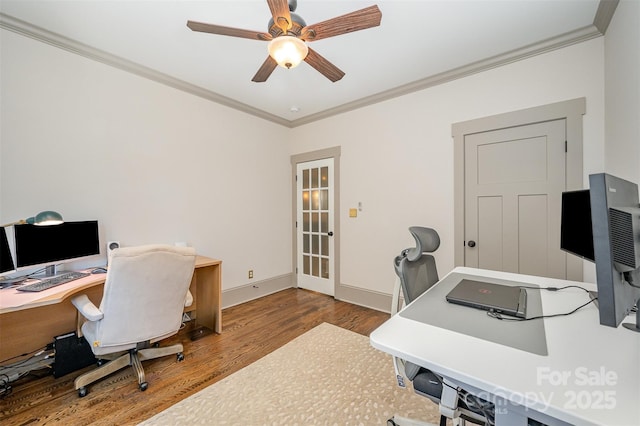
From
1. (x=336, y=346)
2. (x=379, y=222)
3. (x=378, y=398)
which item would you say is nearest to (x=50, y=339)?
(x=336, y=346)

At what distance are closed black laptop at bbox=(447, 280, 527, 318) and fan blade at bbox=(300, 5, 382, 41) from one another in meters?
1.57

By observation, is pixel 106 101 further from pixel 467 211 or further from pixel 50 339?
pixel 467 211

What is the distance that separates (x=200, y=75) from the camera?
9.03ft

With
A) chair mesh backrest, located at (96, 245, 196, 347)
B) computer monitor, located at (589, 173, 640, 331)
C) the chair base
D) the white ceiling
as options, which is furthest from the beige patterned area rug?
the white ceiling

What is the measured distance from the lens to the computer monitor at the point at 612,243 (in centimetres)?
74

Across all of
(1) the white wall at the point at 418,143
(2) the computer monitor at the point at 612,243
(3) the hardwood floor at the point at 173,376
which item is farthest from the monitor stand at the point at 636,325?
(3) the hardwood floor at the point at 173,376

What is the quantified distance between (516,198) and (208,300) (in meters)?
3.26

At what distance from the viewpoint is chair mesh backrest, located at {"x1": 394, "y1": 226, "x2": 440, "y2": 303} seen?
1.30 meters

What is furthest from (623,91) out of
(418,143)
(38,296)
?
(38,296)

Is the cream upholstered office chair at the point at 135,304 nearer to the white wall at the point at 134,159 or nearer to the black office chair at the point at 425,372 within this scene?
the white wall at the point at 134,159

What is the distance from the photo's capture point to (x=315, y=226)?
3.96 metres

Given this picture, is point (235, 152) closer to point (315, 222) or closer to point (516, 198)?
point (315, 222)

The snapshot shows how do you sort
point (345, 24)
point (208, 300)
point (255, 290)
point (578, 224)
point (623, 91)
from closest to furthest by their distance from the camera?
1. point (578, 224)
2. point (345, 24)
3. point (623, 91)
4. point (208, 300)
5. point (255, 290)

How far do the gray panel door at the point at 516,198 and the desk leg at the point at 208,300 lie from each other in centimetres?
260
